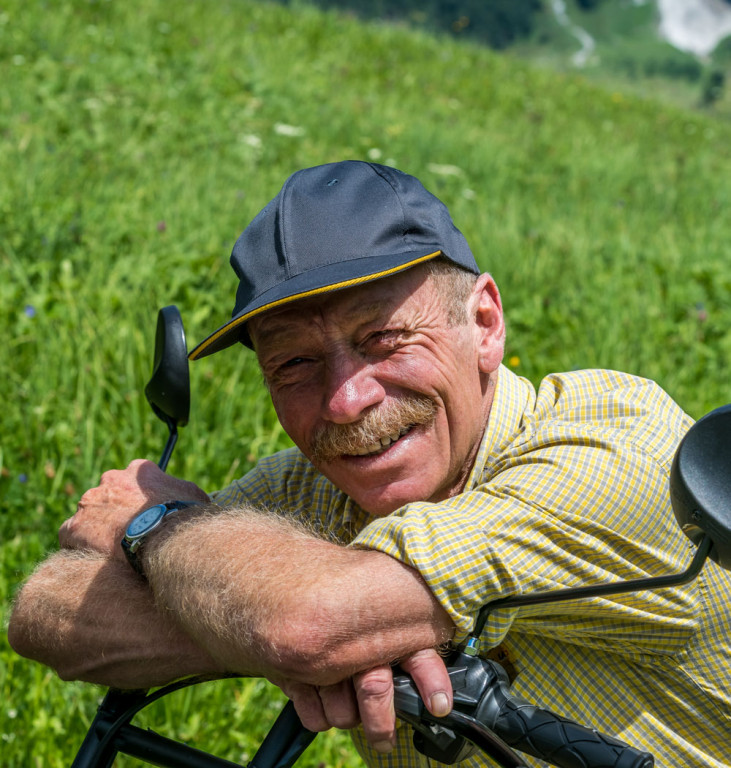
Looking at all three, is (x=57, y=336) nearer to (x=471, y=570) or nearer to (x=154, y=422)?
(x=154, y=422)

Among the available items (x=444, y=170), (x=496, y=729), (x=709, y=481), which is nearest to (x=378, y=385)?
(x=496, y=729)

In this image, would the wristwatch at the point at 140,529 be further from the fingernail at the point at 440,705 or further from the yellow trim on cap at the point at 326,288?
the fingernail at the point at 440,705

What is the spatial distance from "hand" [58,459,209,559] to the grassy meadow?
0.89 metres

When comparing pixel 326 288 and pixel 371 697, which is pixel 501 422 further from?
pixel 371 697

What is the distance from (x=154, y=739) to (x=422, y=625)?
0.47m

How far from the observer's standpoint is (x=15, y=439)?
334 cm

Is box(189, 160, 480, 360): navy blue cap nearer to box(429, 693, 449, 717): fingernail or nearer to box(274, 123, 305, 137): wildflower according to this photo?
Result: box(429, 693, 449, 717): fingernail

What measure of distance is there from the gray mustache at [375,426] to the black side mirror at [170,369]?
0.28 meters

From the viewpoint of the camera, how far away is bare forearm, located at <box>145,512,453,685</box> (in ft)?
4.36

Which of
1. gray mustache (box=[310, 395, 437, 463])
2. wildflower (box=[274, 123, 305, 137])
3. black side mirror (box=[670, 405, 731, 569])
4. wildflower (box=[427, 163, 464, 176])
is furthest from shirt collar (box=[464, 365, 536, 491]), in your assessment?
wildflower (box=[274, 123, 305, 137])

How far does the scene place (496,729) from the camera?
1.21 metres

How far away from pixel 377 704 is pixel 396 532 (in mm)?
252

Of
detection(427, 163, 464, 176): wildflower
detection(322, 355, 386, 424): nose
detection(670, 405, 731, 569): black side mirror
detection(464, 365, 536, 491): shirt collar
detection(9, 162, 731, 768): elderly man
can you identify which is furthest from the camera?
detection(427, 163, 464, 176): wildflower

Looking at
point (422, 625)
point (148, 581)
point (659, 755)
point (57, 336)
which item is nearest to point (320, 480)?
point (148, 581)
